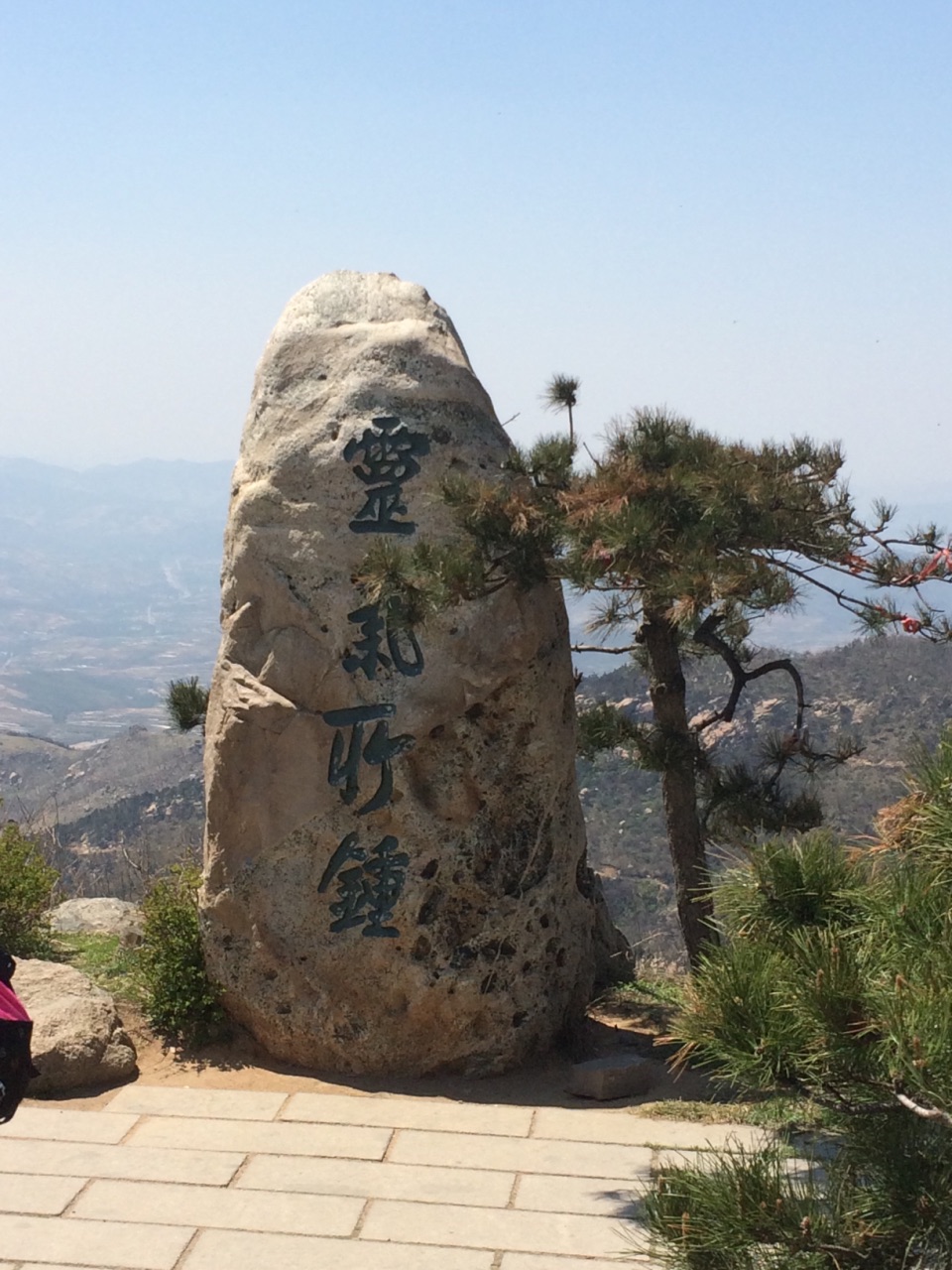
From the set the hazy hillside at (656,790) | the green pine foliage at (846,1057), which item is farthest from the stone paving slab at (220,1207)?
the hazy hillside at (656,790)

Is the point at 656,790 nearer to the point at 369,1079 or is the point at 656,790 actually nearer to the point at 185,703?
the point at 185,703

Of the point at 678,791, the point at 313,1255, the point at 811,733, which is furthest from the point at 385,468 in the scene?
the point at 811,733

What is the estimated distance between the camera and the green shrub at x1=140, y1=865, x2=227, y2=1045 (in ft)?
20.2

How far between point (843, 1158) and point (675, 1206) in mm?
343

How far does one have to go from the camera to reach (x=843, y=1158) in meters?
2.87

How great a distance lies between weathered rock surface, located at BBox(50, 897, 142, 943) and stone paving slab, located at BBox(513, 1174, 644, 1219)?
4.06 meters

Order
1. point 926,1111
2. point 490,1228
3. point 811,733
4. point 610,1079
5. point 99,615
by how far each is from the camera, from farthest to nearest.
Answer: point 99,615 → point 811,733 → point 610,1079 → point 490,1228 → point 926,1111

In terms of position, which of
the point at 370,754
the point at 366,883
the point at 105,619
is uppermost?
the point at 370,754

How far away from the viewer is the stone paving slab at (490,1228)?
425 centimetres

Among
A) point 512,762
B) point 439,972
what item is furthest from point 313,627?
point 439,972

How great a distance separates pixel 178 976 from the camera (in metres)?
6.21

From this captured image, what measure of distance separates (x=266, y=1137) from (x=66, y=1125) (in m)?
0.73

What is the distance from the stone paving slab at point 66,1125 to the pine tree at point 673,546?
2100 millimetres

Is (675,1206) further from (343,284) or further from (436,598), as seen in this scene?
(343,284)
